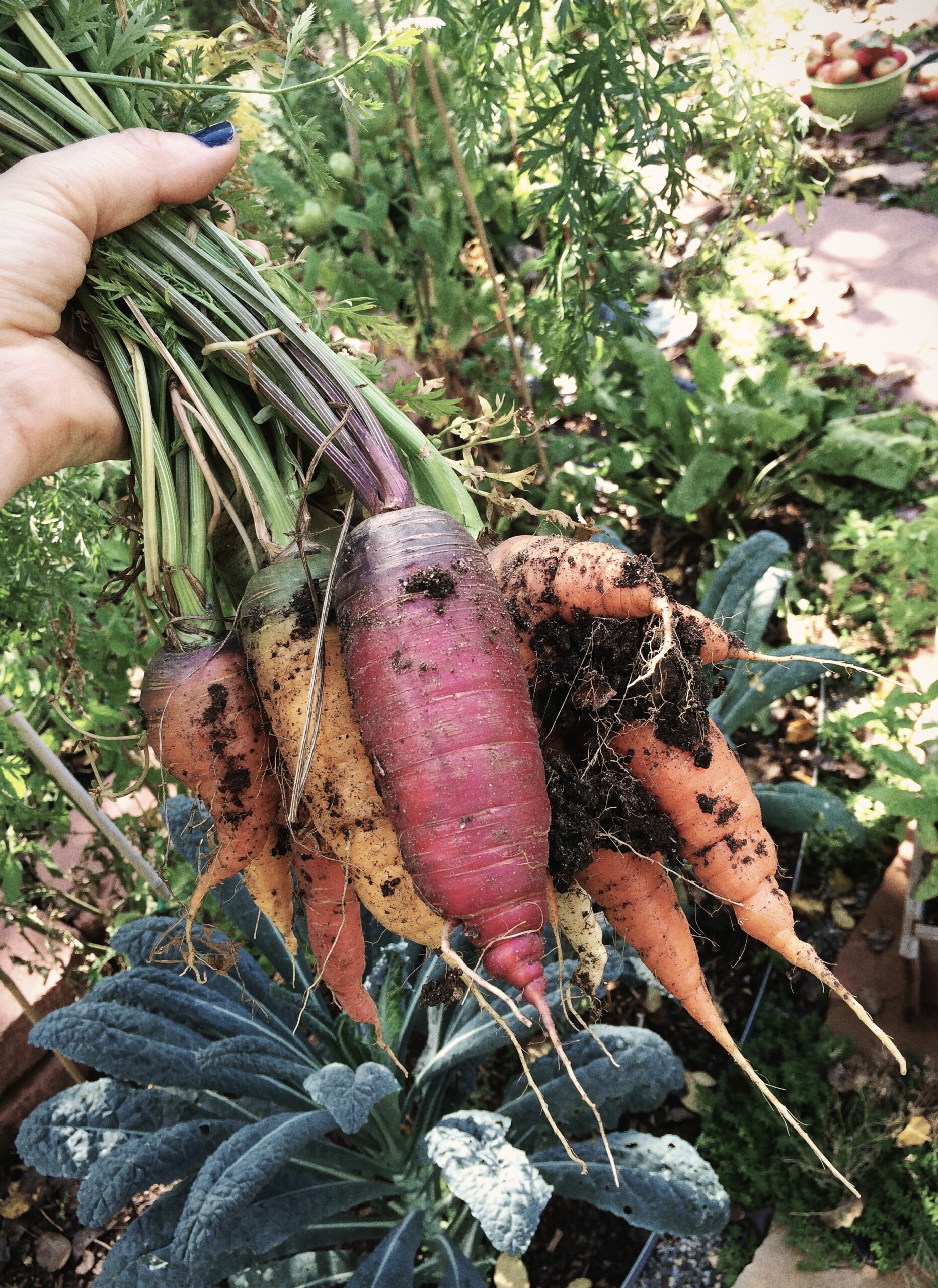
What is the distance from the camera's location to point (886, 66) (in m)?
5.38

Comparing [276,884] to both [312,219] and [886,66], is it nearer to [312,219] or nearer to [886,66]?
[312,219]

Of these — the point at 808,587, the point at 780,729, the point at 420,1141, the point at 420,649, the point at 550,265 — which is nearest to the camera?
the point at 420,649

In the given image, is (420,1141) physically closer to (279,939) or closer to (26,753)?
(279,939)

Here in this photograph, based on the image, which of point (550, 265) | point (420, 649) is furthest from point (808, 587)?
point (420, 649)

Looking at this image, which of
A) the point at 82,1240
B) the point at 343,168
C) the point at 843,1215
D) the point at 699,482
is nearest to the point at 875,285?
the point at 699,482

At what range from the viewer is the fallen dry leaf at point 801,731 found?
3053mm

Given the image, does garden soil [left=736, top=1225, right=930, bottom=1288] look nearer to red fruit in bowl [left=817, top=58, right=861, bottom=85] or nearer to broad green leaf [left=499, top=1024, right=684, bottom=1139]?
broad green leaf [left=499, top=1024, right=684, bottom=1139]

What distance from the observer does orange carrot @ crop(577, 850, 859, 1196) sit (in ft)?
4.81

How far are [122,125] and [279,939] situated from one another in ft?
5.69

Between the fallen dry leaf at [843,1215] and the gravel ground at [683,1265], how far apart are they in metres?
0.25

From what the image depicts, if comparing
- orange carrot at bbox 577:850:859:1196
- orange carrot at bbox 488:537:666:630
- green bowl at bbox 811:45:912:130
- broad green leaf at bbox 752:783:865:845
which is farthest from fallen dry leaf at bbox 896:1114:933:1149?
green bowl at bbox 811:45:912:130

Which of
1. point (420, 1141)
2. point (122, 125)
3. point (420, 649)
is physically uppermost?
point (122, 125)

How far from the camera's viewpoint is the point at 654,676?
4.20 ft

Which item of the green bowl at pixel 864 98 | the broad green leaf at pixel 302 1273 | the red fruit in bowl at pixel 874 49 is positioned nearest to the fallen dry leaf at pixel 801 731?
the broad green leaf at pixel 302 1273
